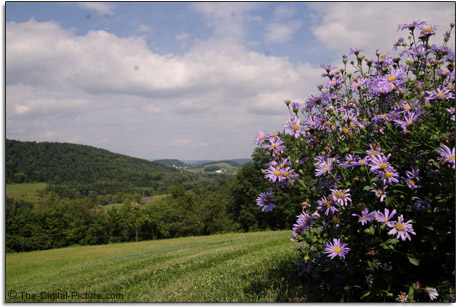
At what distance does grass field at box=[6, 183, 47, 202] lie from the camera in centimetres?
9269

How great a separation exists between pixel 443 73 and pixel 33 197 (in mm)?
111115

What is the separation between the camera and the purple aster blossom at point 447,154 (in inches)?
80.1

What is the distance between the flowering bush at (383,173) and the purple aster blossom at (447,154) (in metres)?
0.01

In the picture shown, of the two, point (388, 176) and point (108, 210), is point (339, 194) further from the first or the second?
point (108, 210)

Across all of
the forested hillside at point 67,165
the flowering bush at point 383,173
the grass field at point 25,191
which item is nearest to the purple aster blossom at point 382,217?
the flowering bush at point 383,173

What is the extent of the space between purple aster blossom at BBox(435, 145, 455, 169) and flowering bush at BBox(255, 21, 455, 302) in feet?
0.03

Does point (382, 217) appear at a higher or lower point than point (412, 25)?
lower

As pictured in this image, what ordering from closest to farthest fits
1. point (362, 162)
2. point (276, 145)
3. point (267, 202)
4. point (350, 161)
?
point (362, 162) → point (350, 161) → point (276, 145) → point (267, 202)

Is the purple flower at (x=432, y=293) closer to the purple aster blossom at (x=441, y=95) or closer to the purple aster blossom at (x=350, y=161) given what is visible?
the purple aster blossom at (x=350, y=161)

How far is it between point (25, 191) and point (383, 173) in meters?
116

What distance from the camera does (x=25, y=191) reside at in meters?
98.3

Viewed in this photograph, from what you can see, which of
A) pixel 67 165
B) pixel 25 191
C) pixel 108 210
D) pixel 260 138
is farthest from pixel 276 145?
pixel 67 165

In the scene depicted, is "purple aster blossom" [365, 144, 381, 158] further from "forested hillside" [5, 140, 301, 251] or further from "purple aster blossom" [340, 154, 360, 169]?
"forested hillside" [5, 140, 301, 251]

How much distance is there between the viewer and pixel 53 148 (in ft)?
416
